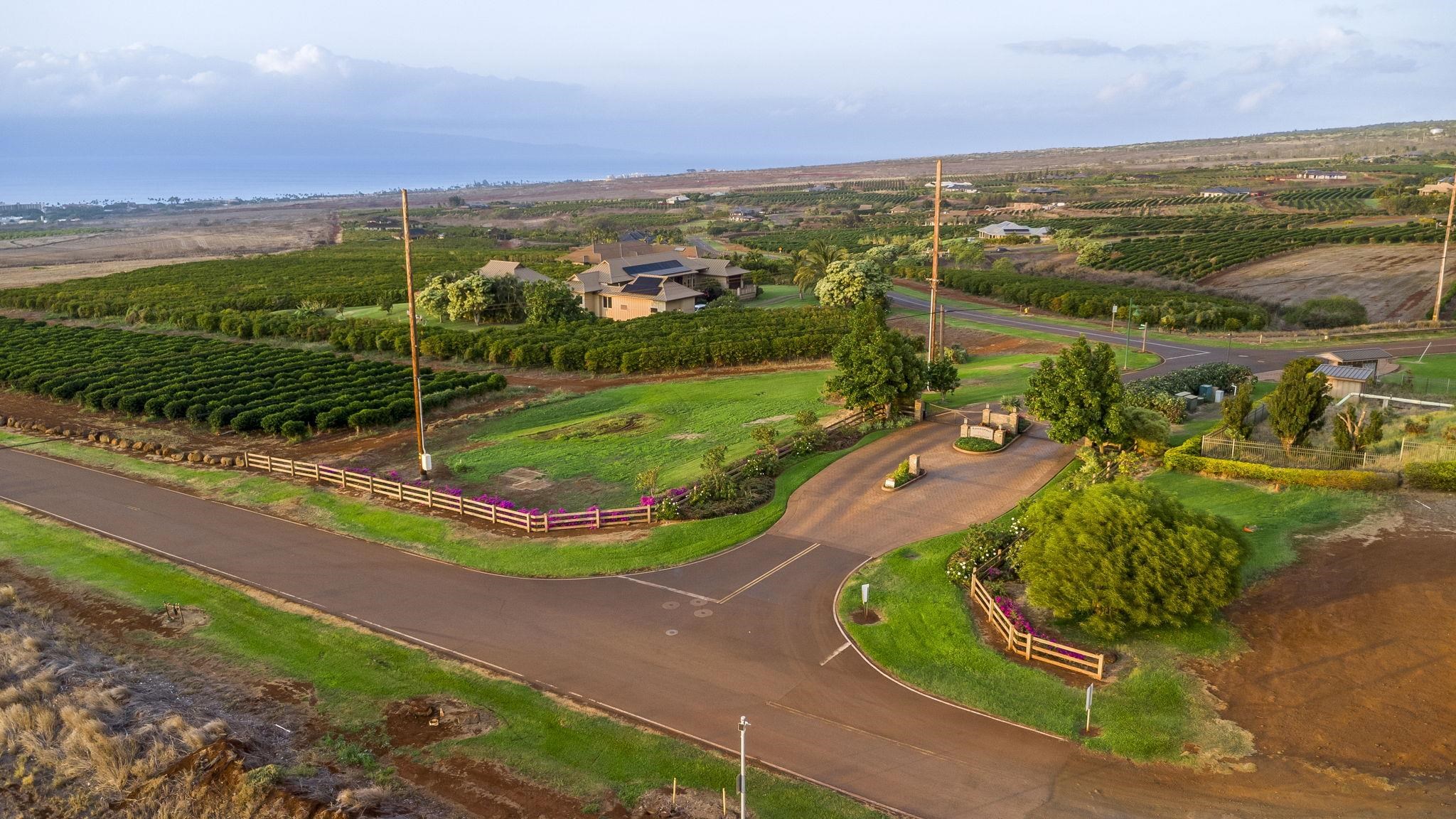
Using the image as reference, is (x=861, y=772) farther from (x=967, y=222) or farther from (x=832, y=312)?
(x=967, y=222)

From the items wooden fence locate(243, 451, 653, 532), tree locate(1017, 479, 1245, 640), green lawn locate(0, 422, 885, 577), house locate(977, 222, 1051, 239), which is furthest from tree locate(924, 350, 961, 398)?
house locate(977, 222, 1051, 239)

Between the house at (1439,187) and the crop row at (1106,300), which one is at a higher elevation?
the house at (1439,187)

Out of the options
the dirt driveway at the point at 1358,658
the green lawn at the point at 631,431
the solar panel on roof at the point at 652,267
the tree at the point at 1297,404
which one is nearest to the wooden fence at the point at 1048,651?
the dirt driveway at the point at 1358,658

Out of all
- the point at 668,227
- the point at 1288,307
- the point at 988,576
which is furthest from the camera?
the point at 668,227

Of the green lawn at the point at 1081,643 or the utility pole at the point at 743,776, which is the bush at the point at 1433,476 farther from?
the utility pole at the point at 743,776

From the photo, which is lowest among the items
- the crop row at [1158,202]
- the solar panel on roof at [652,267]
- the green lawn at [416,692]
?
the green lawn at [416,692]

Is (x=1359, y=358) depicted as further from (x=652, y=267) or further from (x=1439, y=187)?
(x=1439, y=187)

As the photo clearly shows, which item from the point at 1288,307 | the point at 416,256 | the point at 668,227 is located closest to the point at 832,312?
the point at 1288,307
